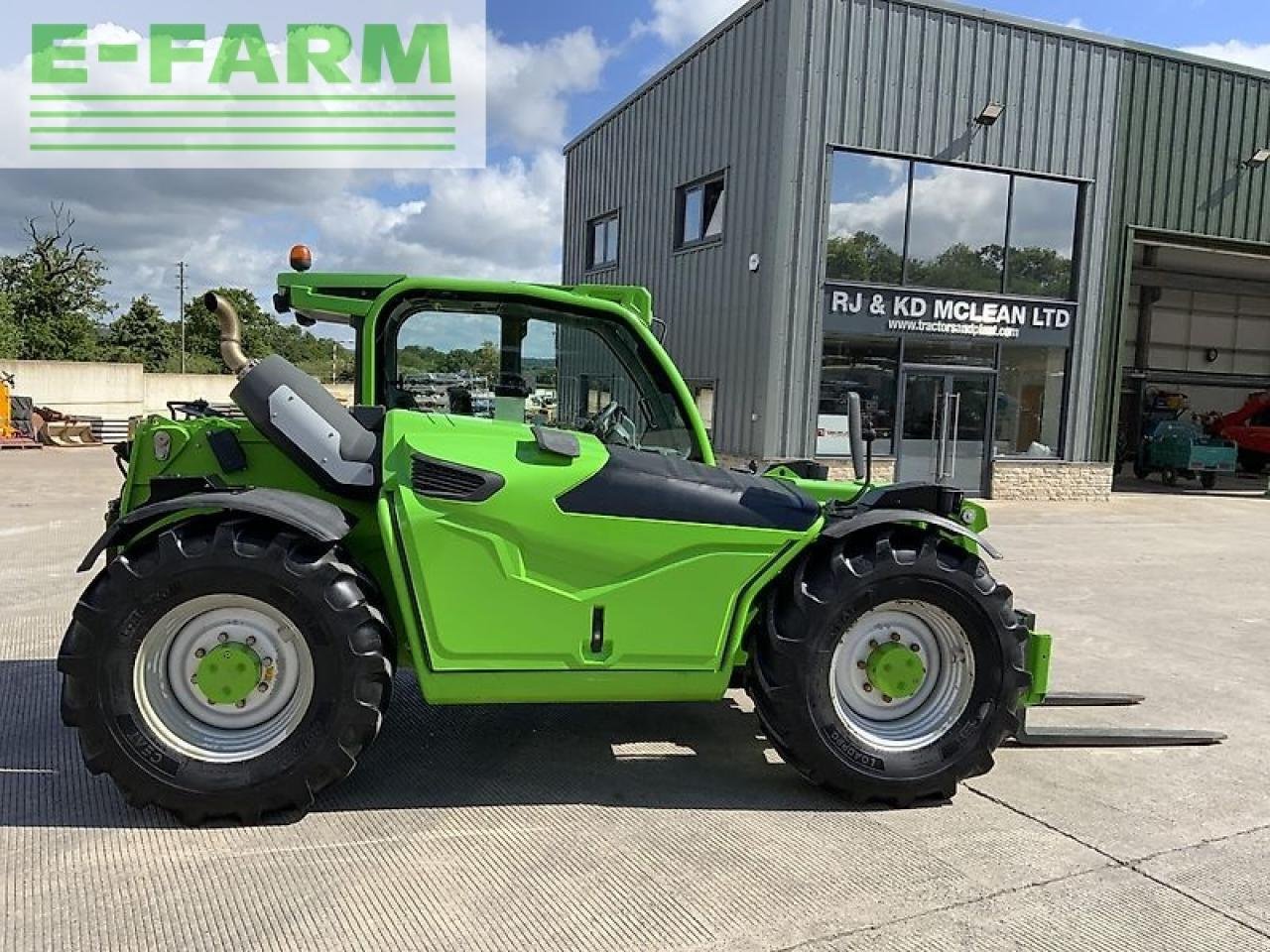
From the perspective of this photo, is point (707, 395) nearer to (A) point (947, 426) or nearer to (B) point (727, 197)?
(B) point (727, 197)

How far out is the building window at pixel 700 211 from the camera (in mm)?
15820

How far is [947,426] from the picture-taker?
51.3ft

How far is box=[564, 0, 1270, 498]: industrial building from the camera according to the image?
563 inches

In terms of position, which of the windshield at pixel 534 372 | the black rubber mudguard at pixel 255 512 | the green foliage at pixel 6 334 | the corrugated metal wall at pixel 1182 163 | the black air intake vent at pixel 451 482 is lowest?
the black rubber mudguard at pixel 255 512

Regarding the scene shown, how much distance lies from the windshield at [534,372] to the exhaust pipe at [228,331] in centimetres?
69

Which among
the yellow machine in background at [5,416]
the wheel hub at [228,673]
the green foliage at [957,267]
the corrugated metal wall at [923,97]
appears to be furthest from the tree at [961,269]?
the yellow machine in background at [5,416]

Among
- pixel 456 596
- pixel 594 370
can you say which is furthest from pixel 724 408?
pixel 456 596

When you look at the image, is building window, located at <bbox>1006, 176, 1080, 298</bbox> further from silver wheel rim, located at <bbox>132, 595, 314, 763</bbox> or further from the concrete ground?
silver wheel rim, located at <bbox>132, 595, 314, 763</bbox>

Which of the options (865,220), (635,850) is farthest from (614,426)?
(865,220)

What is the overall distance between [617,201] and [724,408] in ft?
20.5

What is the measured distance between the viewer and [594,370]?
4.44 meters

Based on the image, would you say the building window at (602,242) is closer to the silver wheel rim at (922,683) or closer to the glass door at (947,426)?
the glass door at (947,426)

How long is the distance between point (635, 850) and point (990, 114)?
1434 centimetres

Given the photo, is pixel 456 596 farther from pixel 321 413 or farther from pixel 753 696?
pixel 753 696
